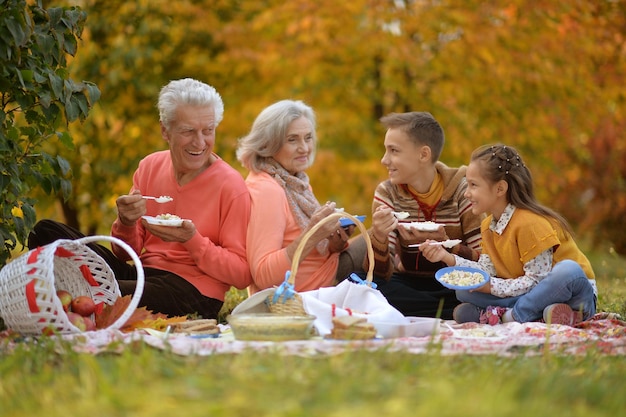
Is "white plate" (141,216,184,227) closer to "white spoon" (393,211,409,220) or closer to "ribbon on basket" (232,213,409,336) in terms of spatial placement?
"ribbon on basket" (232,213,409,336)

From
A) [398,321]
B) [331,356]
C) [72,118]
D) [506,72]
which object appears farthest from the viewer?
[506,72]

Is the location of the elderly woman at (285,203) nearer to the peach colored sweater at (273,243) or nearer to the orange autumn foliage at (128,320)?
the peach colored sweater at (273,243)

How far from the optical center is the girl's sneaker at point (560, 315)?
4.77m

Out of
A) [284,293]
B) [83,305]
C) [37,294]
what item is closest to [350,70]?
[284,293]

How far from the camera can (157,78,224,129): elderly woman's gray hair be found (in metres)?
5.18

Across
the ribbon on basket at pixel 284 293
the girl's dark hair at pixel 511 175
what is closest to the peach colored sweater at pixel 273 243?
the ribbon on basket at pixel 284 293

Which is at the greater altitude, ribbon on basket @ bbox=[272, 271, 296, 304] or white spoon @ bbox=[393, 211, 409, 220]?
white spoon @ bbox=[393, 211, 409, 220]

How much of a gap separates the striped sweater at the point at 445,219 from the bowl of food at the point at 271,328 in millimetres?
1646

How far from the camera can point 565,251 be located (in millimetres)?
5121

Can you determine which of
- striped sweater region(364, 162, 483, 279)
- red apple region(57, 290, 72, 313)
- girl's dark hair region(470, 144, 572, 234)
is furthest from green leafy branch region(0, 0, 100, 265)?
girl's dark hair region(470, 144, 572, 234)

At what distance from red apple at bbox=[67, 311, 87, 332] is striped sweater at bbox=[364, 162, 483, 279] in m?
1.97

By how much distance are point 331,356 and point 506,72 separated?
23.3 feet

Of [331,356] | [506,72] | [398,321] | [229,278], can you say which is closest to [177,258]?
[229,278]

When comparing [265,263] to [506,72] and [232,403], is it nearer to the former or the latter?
[232,403]
